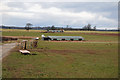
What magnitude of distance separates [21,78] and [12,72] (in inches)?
65.1

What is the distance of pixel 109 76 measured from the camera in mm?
11641

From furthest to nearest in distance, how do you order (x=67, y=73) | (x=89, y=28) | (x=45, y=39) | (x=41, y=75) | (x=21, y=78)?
(x=89, y=28) → (x=45, y=39) → (x=67, y=73) → (x=41, y=75) → (x=21, y=78)

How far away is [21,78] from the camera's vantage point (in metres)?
10.6

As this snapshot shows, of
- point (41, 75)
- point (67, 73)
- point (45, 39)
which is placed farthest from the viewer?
point (45, 39)

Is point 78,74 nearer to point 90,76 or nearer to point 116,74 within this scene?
point 90,76

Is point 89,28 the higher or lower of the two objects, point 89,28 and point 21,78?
the higher

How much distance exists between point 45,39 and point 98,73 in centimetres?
3804

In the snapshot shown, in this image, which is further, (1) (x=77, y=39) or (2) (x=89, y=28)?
(2) (x=89, y=28)

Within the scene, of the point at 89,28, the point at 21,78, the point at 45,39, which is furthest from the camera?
the point at 89,28

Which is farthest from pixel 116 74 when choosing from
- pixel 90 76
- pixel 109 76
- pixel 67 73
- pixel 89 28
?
pixel 89 28

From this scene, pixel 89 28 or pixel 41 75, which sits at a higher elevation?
pixel 89 28

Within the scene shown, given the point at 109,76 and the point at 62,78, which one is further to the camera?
the point at 109,76

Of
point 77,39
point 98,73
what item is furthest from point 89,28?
point 98,73

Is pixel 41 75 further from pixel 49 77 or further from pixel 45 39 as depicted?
pixel 45 39
